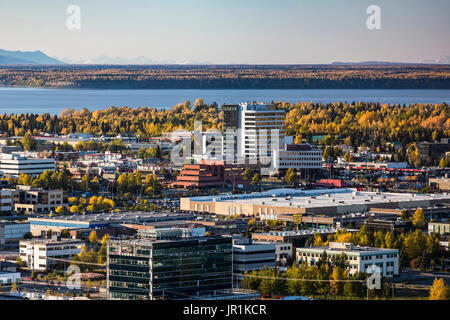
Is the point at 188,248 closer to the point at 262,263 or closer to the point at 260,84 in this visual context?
the point at 262,263

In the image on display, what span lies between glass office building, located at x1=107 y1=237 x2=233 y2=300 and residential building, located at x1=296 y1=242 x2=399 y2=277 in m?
1.90

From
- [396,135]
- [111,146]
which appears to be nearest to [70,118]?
[111,146]

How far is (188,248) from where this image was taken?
28.5 feet

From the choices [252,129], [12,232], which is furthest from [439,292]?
[252,129]

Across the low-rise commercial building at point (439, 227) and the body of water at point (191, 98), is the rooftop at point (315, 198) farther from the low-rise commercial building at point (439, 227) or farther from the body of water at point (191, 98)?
the body of water at point (191, 98)

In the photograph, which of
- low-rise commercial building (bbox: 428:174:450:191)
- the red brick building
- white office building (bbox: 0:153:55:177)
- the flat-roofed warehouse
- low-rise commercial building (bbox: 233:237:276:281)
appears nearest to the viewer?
low-rise commercial building (bbox: 233:237:276:281)

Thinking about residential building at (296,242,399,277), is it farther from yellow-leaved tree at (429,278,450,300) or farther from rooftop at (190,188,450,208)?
rooftop at (190,188,450,208)

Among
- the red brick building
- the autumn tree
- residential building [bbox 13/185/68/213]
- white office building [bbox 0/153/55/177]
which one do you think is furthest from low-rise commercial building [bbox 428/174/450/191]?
white office building [bbox 0/153/55/177]

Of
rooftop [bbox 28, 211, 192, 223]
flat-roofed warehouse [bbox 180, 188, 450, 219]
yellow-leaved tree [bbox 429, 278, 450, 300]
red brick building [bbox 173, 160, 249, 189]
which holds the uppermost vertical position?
red brick building [bbox 173, 160, 249, 189]

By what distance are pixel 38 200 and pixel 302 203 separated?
4670 mm

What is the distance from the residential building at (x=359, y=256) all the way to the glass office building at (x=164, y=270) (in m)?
1.90

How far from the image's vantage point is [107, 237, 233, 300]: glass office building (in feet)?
27.2

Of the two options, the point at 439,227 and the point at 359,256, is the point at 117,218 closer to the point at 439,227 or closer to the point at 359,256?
the point at 439,227
